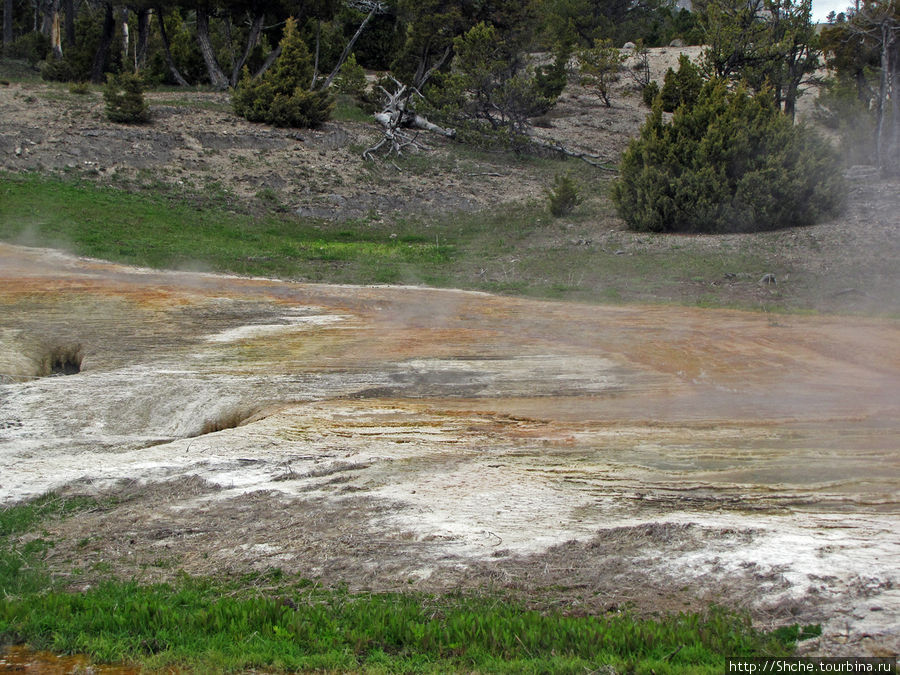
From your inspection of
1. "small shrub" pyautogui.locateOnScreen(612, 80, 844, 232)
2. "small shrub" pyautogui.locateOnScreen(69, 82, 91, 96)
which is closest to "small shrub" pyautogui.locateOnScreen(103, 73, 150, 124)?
"small shrub" pyautogui.locateOnScreen(69, 82, 91, 96)

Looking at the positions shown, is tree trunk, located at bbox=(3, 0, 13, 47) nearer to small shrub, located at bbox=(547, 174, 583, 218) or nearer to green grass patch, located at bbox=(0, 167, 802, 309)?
green grass patch, located at bbox=(0, 167, 802, 309)

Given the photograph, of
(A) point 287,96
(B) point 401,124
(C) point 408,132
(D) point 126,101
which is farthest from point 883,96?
(D) point 126,101

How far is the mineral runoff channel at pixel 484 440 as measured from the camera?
17.5 ft

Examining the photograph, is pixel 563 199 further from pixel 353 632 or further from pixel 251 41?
pixel 353 632

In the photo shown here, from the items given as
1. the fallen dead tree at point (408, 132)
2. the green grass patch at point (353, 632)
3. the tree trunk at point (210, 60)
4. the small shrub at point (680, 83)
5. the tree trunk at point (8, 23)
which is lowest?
the green grass patch at point (353, 632)

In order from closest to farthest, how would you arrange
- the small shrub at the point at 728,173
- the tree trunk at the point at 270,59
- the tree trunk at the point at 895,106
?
the small shrub at the point at 728,173
the tree trunk at the point at 895,106
the tree trunk at the point at 270,59

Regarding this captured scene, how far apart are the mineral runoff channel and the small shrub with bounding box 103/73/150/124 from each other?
53.3 ft

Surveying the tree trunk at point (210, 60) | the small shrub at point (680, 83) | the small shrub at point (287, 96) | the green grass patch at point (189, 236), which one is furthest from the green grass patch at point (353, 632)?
the tree trunk at point (210, 60)

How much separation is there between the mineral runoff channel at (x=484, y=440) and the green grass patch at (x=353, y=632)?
31 cm

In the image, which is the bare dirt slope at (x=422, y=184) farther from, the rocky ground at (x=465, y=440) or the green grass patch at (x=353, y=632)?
the green grass patch at (x=353, y=632)

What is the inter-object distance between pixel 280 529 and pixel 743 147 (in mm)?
19022

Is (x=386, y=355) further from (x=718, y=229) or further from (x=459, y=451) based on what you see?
(x=718, y=229)

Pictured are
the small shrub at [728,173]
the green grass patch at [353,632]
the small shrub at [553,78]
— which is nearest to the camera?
the green grass patch at [353,632]

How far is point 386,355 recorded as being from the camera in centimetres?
1040
